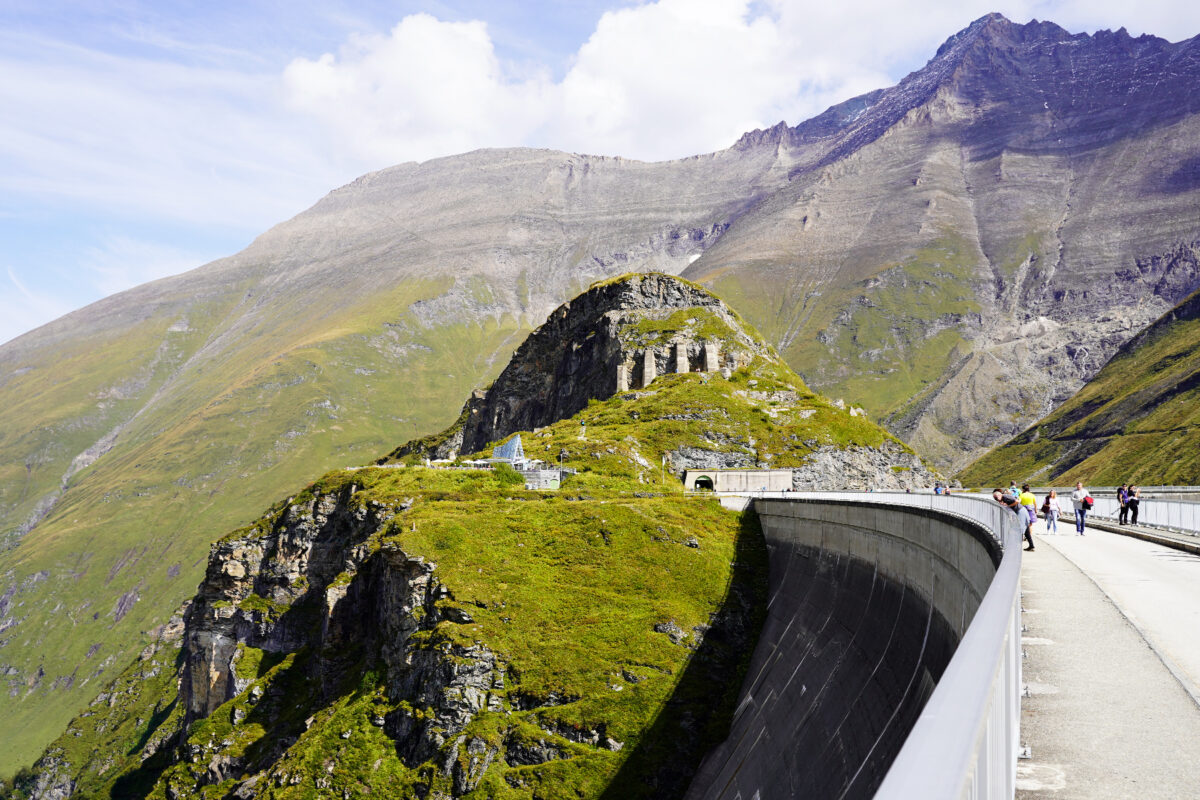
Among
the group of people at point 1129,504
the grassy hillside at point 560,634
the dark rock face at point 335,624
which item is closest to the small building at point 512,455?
the grassy hillside at point 560,634

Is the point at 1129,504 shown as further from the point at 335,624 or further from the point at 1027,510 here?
the point at 335,624

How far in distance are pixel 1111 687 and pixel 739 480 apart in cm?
10616

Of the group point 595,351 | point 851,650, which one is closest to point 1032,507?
point 851,650

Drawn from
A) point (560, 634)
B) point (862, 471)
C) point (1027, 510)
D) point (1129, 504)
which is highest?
point (1027, 510)

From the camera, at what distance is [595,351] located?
567ft

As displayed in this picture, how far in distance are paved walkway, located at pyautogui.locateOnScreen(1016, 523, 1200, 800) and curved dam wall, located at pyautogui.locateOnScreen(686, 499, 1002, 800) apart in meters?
3.62

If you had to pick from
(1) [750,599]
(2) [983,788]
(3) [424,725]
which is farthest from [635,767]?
(2) [983,788]

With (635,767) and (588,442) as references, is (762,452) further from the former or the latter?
(635,767)

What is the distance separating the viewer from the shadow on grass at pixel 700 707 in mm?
57406

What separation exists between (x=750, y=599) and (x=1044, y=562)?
2022 inches

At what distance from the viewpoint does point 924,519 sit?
4041cm

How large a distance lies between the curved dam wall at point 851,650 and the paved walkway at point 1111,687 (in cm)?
362

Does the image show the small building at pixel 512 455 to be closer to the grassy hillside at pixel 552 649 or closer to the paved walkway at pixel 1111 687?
the grassy hillside at pixel 552 649

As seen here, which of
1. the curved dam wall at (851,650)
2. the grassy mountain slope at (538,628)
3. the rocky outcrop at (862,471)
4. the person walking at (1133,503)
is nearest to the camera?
the curved dam wall at (851,650)
